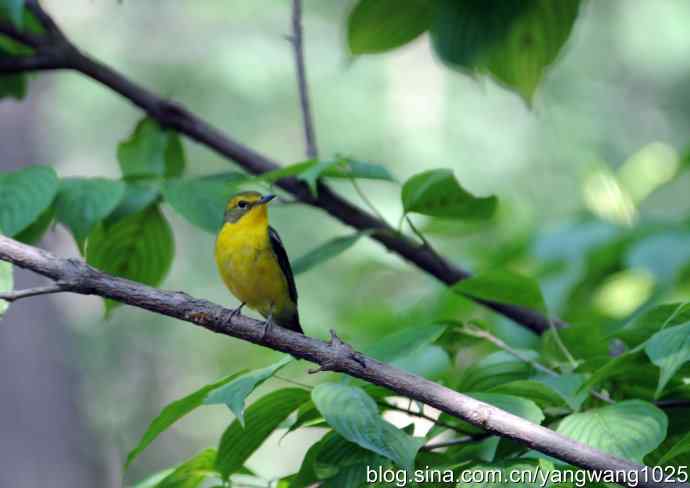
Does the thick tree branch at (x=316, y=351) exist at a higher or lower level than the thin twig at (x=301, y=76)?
lower

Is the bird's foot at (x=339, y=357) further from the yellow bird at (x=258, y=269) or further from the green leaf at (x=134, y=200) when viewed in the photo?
the yellow bird at (x=258, y=269)

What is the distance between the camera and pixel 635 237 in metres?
4.16

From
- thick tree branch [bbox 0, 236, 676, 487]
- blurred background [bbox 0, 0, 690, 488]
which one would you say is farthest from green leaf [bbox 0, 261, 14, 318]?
blurred background [bbox 0, 0, 690, 488]

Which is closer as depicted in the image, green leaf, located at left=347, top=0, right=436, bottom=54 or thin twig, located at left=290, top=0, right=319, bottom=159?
green leaf, located at left=347, top=0, right=436, bottom=54

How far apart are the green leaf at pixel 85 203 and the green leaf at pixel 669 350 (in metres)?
1.78

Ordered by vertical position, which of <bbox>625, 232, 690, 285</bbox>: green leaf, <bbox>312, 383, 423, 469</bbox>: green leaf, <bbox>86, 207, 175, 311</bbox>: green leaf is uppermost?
<bbox>625, 232, 690, 285</bbox>: green leaf

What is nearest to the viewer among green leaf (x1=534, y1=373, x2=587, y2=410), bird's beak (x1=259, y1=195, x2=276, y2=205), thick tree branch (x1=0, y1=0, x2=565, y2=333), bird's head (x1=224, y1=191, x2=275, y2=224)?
green leaf (x1=534, y1=373, x2=587, y2=410)

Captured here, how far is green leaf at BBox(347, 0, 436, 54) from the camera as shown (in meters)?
3.38

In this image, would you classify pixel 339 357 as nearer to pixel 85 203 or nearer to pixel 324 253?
pixel 324 253

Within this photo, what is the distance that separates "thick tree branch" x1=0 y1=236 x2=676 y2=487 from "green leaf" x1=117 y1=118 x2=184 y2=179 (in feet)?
4.75

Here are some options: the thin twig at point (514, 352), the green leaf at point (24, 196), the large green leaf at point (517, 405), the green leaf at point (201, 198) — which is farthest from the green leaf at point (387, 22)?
the large green leaf at point (517, 405)

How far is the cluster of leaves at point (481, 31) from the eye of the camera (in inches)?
125

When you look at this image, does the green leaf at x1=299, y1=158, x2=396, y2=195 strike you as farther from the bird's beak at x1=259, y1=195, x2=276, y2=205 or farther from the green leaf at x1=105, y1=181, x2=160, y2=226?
the bird's beak at x1=259, y1=195, x2=276, y2=205

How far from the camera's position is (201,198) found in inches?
127
